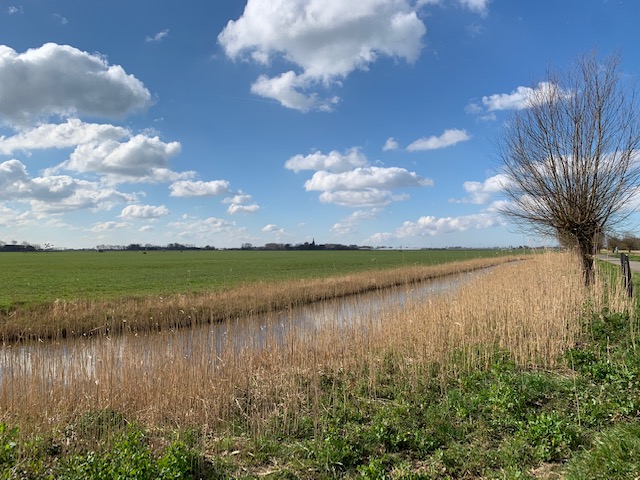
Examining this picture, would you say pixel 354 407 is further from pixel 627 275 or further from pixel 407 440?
pixel 627 275

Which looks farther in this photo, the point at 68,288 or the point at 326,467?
the point at 68,288

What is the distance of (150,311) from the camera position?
17.9m

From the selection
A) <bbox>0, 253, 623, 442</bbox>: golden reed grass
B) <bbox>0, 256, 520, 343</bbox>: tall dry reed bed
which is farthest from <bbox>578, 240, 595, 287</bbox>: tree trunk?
<bbox>0, 256, 520, 343</bbox>: tall dry reed bed

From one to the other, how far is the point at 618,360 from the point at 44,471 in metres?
8.89

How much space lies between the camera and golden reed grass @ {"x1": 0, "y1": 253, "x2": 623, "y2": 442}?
626 cm

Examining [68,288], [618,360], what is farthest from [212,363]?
[68,288]

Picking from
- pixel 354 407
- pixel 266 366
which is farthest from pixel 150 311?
pixel 354 407

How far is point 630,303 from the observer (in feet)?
34.3

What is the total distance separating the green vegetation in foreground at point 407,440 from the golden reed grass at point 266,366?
16.9 inches

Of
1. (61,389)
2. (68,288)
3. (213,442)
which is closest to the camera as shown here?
(213,442)

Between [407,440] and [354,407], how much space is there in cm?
142

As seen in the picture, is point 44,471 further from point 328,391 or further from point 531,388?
point 531,388

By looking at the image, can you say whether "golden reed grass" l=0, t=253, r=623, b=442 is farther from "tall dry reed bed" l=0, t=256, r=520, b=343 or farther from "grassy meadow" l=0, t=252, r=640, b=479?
"tall dry reed bed" l=0, t=256, r=520, b=343

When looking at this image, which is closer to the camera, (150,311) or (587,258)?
(587,258)
